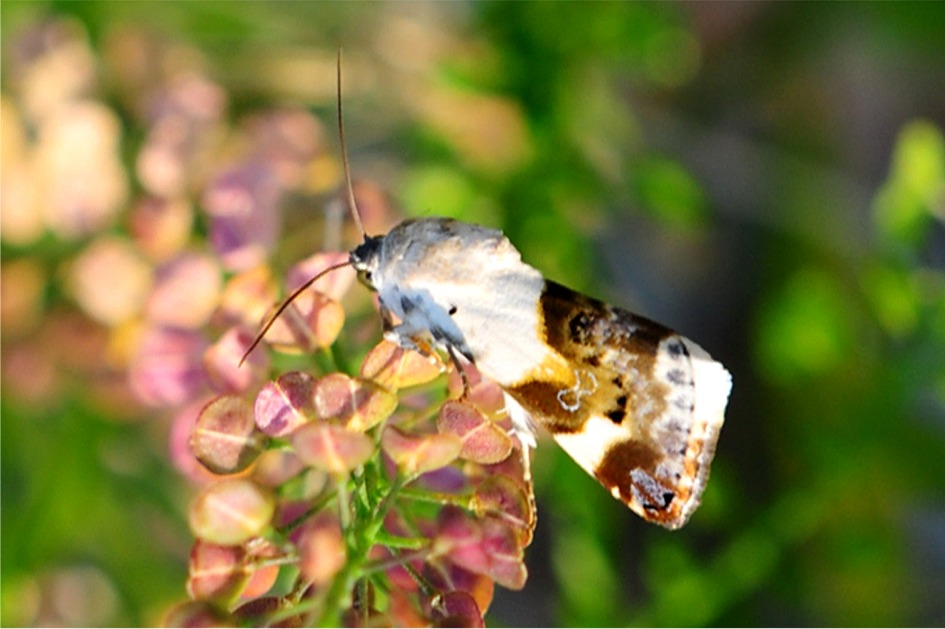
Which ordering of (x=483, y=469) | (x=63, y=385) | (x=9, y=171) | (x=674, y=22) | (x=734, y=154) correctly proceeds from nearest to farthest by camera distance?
(x=483, y=469)
(x=9, y=171)
(x=63, y=385)
(x=674, y=22)
(x=734, y=154)

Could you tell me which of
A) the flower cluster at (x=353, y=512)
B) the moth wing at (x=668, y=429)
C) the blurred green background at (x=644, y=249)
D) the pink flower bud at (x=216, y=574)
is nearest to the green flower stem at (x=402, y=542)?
the flower cluster at (x=353, y=512)

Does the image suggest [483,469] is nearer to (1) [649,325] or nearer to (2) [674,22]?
(1) [649,325]

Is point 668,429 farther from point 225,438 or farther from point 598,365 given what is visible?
point 225,438

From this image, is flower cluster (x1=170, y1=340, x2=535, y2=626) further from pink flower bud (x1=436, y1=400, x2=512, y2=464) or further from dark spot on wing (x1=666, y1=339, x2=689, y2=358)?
dark spot on wing (x1=666, y1=339, x2=689, y2=358)

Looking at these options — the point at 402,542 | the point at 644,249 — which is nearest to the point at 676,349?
the point at 402,542

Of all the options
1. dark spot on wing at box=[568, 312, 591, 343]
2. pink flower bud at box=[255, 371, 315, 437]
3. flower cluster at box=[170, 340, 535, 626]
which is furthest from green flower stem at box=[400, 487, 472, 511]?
dark spot on wing at box=[568, 312, 591, 343]

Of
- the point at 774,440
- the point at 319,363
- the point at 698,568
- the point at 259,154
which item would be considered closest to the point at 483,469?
the point at 319,363

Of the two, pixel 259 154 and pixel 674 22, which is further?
pixel 674 22
